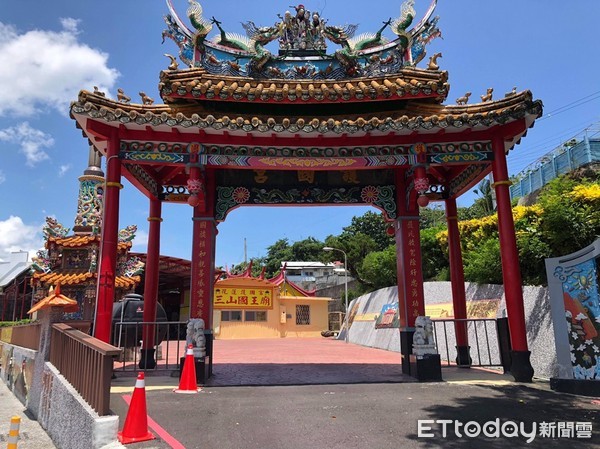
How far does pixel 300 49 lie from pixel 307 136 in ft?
12.7

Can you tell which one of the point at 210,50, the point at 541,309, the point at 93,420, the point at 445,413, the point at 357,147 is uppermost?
the point at 210,50

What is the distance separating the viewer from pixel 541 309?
33.9ft

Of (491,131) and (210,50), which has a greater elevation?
(210,50)

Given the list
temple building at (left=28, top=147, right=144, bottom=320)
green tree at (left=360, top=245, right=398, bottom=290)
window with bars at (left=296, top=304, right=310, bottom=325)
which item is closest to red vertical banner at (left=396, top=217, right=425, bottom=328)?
green tree at (left=360, top=245, right=398, bottom=290)

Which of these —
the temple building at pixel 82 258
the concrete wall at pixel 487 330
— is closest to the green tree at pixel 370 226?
the concrete wall at pixel 487 330

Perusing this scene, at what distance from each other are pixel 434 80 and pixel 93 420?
31.8 feet

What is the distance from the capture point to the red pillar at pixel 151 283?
1046cm

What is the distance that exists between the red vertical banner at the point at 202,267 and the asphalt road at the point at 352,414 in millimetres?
1964

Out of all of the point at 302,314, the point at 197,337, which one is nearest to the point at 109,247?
the point at 197,337

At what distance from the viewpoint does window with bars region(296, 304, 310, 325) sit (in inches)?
1405

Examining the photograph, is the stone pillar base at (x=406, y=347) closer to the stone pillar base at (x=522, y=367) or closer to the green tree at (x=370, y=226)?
the stone pillar base at (x=522, y=367)

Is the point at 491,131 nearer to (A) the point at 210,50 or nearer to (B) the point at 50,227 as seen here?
(A) the point at 210,50

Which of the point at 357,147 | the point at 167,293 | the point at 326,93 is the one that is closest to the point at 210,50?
the point at 326,93

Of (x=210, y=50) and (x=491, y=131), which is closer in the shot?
(x=491, y=131)
